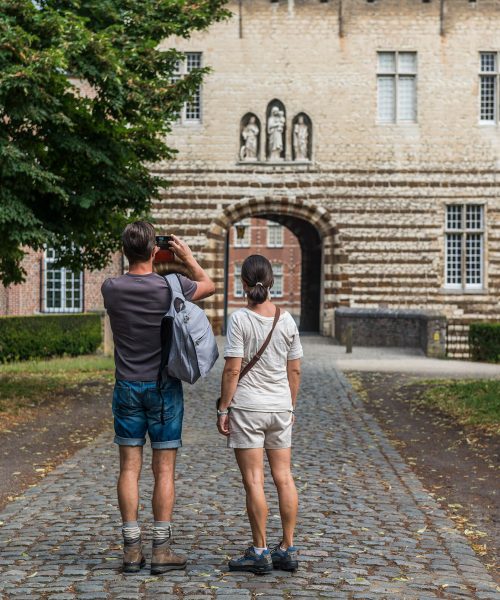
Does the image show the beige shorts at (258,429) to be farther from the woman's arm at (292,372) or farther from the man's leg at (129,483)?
the man's leg at (129,483)

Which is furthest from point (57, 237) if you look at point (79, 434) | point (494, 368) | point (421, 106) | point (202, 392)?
point (421, 106)

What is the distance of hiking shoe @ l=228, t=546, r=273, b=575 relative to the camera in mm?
5426

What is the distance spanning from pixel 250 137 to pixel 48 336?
10390 millimetres

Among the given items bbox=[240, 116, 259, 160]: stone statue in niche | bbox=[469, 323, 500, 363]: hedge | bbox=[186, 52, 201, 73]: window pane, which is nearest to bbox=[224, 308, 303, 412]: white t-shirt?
bbox=[469, 323, 500, 363]: hedge

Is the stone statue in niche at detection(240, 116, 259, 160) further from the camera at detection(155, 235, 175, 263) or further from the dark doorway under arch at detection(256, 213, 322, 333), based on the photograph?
the camera at detection(155, 235, 175, 263)

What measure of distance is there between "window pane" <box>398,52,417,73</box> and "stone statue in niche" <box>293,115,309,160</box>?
3.62 meters

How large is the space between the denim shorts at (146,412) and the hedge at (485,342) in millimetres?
19584

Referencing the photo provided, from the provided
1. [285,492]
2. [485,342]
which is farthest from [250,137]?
[285,492]

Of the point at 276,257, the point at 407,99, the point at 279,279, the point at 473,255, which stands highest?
the point at 407,99

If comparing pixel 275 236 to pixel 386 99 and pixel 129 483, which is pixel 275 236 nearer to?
pixel 386 99

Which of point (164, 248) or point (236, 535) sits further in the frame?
point (236, 535)

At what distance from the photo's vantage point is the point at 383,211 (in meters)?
30.7

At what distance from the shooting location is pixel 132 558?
5.42m

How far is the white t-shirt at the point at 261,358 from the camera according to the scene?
5.51 metres
